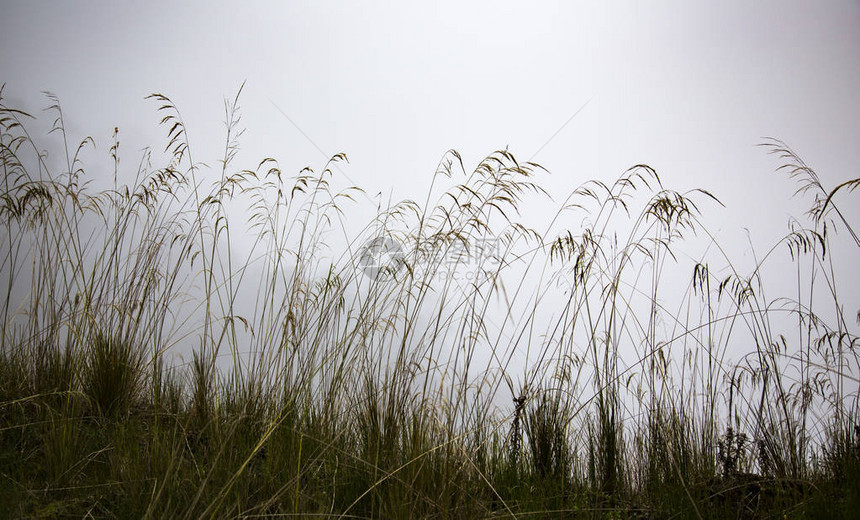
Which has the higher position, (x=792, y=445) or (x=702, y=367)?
(x=702, y=367)

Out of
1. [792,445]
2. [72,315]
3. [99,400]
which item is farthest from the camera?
[72,315]

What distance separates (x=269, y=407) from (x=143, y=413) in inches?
30.6

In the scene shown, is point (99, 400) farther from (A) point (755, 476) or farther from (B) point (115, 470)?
(A) point (755, 476)

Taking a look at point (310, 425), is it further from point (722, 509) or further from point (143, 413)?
point (722, 509)

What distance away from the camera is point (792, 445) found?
1.78 m

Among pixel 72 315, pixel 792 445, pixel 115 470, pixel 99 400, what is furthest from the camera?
pixel 72 315

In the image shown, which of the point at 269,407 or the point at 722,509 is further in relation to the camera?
the point at 269,407

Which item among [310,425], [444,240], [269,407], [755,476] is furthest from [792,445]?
[269,407]

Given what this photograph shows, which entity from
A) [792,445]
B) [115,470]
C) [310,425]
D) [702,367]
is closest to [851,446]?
[792,445]

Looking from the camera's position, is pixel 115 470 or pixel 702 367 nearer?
pixel 115 470

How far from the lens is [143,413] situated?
2262 millimetres

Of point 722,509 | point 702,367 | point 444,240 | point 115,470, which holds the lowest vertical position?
point 722,509

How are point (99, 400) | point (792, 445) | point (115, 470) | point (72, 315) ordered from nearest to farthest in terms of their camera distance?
point (115, 470)
point (792, 445)
point (99, 400)
point (72, 315)

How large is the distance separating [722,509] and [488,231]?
3.66ft
